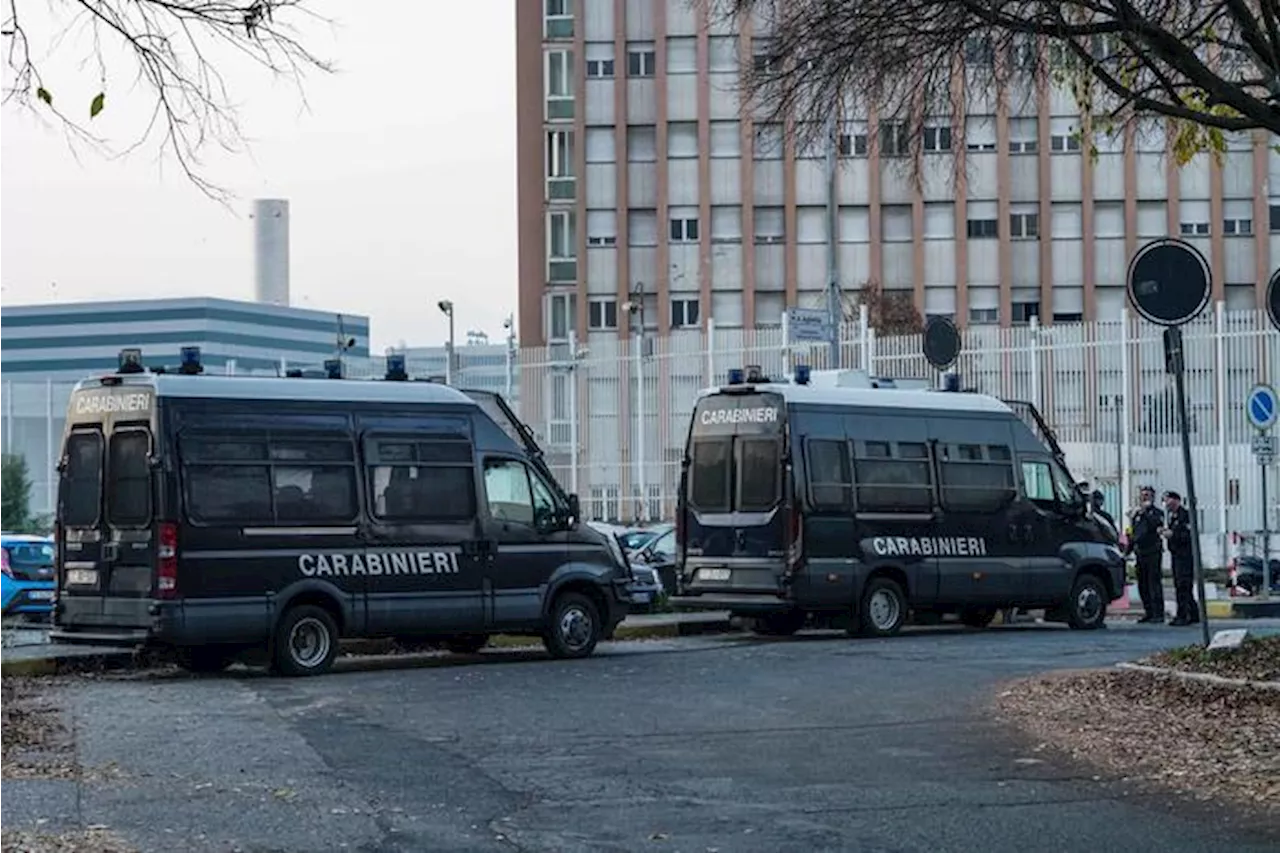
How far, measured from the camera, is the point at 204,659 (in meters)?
21.1

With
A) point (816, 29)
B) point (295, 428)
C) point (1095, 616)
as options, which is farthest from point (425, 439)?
point (1095, 616)

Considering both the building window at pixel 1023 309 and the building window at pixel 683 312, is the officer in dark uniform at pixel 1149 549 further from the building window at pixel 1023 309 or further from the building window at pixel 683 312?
the building window at pixel 683 312

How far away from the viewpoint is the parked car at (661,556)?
32.3 m

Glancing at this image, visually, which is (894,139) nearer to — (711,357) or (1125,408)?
(1125,408)

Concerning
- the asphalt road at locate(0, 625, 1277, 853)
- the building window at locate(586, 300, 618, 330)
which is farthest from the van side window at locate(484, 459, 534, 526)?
the building window at locate(586, 300, 618, 330)

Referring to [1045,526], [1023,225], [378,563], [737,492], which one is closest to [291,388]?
[378,563]

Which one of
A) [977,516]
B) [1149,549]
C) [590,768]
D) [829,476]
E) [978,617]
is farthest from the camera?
[1149,549]

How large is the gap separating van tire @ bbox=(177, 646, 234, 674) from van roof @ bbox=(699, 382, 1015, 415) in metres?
6.84

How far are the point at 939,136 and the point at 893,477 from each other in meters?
7.53

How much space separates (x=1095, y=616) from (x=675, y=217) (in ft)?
147

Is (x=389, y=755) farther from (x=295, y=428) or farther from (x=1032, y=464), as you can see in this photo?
(x=1032, y=464)

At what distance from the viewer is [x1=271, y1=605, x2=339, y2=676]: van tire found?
66.6 ft

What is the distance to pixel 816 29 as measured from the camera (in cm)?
1516

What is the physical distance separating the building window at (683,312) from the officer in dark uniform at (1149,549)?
4325 cm
